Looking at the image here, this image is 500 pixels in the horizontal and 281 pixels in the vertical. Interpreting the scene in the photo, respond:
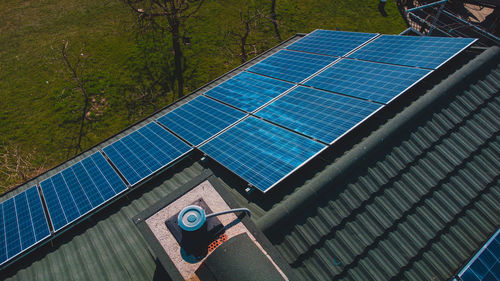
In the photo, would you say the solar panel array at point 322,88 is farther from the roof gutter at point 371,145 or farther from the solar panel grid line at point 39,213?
the solar panel grid line at point 39,213

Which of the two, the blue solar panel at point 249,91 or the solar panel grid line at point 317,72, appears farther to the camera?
the solar panel grid line at point 317,72

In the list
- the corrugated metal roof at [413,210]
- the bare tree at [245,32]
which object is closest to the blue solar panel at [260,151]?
the corrugated metal roof at [413,210]

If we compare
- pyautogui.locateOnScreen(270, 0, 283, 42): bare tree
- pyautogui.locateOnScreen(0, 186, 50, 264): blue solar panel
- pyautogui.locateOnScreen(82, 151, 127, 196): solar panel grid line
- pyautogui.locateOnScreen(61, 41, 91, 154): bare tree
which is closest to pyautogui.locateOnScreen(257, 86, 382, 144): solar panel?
pyautogui.locateOnScreen(82, 151, 127, 196): solar panel grid line

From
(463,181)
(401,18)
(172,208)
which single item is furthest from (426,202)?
(401,18)

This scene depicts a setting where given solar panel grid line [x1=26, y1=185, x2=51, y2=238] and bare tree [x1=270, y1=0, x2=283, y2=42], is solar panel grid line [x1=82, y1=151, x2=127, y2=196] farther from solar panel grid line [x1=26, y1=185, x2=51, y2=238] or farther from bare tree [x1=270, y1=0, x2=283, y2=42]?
bare tree [x1=270, y1=0, x2=283, y2=42]

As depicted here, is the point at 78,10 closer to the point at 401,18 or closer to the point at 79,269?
the point at 79,269

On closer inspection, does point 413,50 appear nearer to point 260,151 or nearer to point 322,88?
point 322,88
